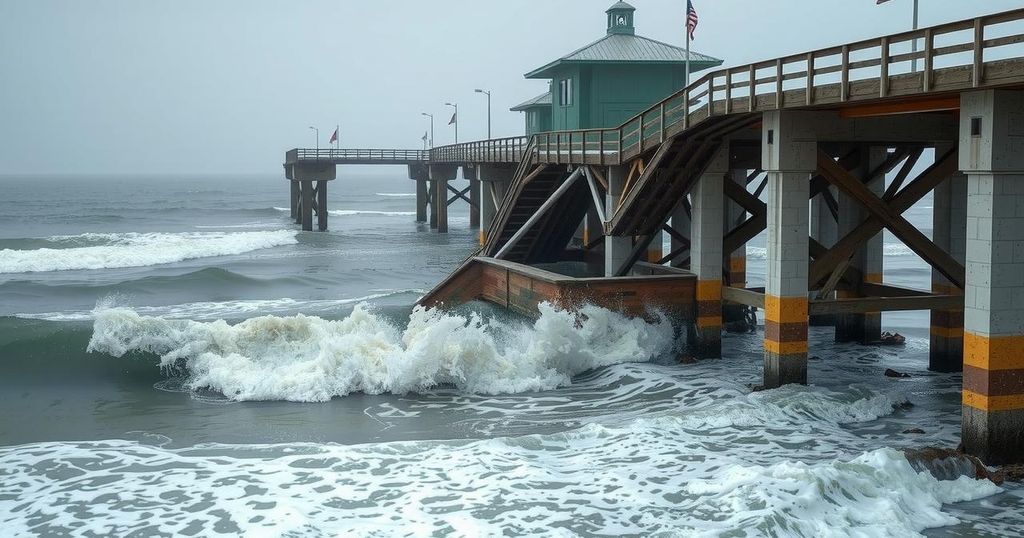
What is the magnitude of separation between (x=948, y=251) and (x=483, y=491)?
11920mm

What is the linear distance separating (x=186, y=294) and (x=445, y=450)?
26028 mm

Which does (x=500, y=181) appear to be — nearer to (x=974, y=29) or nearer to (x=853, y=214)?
(x=853, y=214)

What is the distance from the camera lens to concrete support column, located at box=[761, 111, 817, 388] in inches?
684

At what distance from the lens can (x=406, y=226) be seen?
81375 mm

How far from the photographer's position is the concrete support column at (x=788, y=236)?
17.4m

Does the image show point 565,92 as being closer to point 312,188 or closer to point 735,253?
point 735,253

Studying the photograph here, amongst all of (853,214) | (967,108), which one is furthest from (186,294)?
(967,108)

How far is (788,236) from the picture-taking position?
17406 mm

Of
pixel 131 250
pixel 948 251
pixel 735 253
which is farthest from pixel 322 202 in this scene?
pixel 948 251

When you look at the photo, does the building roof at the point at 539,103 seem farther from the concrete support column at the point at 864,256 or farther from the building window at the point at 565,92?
the concrete support column at the point at 864,256

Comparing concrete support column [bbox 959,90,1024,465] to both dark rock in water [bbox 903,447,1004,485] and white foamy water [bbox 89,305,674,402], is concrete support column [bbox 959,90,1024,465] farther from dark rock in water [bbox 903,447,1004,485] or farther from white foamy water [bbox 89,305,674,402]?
white foamy water [bbox 89,305,674,402]

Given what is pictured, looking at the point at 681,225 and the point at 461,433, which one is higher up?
the point at 681,225

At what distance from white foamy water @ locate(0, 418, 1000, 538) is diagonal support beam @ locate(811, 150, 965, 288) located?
559 cm

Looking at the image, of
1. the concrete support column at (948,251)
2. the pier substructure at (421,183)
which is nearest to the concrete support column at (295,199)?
the pier substructure at (421,183)
